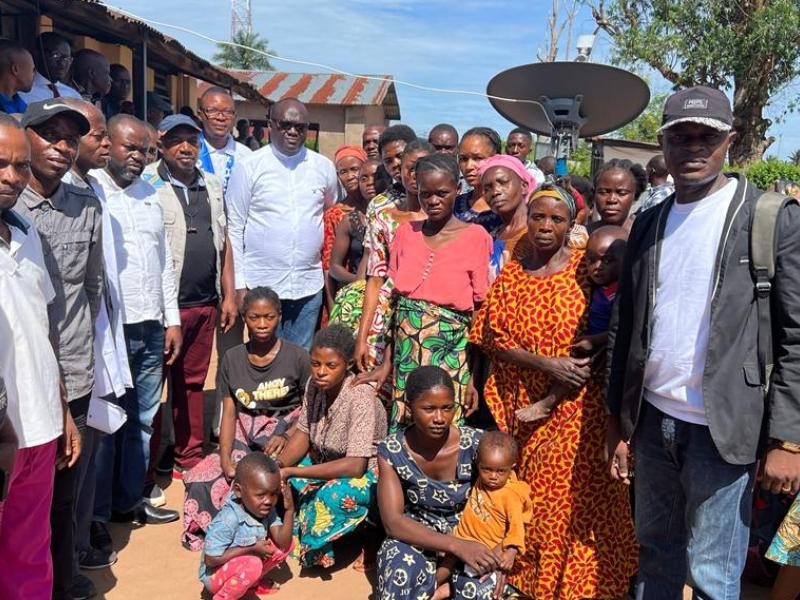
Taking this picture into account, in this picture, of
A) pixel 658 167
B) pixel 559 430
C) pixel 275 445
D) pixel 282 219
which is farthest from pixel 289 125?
pixel 658 167

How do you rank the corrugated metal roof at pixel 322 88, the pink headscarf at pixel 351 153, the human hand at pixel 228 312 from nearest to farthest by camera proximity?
the human hand at pixel 228 312, the pink headscarf at pixel 351 153, the corrugated metal roof at pixel 322 88

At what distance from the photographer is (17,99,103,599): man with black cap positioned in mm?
2600

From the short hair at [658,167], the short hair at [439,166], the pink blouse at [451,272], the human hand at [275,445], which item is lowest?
the human hand at [275,445]

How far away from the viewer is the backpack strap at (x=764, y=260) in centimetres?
220

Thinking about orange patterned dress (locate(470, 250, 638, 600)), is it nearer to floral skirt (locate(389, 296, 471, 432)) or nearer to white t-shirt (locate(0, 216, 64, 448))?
floral skirt (locate(389, 296, 471, 432))

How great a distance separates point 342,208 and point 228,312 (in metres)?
1.06

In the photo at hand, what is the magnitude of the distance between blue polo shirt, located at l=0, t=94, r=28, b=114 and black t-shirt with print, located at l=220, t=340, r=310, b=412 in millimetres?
2660

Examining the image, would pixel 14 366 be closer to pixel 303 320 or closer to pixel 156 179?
pixel 156 179

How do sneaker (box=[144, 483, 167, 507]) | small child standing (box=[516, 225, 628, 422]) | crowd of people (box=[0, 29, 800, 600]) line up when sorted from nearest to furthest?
crowd of people (box=[0, 29, 800, 600]) → small child standing (box=[516, 225, 628, 422]) → sneaker (box=[144, 483, 167, 507])

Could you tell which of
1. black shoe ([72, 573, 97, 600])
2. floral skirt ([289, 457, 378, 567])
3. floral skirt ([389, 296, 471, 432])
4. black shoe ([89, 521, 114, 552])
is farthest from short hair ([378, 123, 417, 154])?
black shoe ([72, 573, 97, 600])

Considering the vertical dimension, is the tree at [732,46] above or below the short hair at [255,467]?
above

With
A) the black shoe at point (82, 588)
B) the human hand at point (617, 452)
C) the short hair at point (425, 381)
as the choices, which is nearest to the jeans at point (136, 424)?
the black shoe at point (82, 588)

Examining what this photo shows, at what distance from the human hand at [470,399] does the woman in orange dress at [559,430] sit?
0.31 m

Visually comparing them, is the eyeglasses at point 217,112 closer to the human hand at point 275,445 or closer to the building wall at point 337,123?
the human hand at point 275,445
